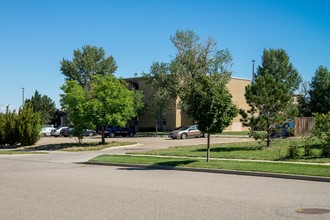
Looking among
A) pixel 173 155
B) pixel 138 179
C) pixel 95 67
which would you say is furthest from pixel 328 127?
pixel 95 67

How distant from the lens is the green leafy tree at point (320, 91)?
59969 millimetres

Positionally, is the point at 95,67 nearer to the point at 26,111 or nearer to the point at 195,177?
the point at 26,111

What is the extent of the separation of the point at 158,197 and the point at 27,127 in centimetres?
2936

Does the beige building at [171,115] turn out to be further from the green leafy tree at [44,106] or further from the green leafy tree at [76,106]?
the green leafy tree at [76,106]

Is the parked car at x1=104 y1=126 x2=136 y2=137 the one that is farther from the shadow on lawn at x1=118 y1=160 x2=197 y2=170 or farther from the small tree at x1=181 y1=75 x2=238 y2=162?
the small tree at x1=181 y1=75 x2=238 y2=162

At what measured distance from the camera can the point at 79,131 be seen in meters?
32.9

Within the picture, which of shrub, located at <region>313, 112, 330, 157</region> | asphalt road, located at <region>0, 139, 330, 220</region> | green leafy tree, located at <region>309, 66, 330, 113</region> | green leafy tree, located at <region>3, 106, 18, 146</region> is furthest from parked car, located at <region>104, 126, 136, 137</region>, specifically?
asphalt road, located at <region>0, 139, 330, 220</region>

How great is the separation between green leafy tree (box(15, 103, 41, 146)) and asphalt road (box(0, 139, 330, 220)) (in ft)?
75.1

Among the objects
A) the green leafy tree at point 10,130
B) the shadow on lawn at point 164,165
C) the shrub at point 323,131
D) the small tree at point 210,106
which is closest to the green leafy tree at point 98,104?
the green leafy tree at point 10,130

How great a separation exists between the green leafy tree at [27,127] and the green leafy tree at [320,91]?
40.5 metres

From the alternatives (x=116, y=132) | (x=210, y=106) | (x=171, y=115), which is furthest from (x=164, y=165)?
(x=171, y=115)

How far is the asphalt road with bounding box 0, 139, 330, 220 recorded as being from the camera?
8.04 meters

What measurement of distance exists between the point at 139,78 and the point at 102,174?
52163mm

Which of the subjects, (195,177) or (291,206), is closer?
(291,206)
